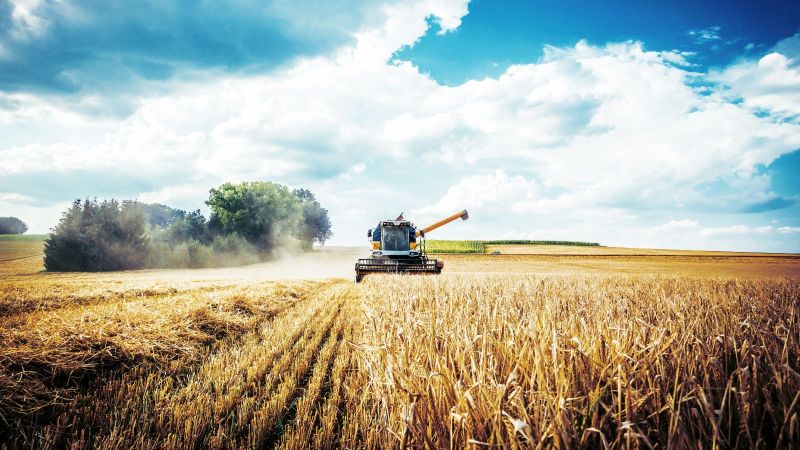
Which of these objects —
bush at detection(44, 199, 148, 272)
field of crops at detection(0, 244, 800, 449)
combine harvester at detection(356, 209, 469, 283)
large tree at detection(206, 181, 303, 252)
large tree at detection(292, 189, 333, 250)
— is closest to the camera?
field of crops at detection(0, 244, 800, 449)

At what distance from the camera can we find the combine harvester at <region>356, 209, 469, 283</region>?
16703 mm

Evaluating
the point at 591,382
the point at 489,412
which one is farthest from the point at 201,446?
the point at 591,382

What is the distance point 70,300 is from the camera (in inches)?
344

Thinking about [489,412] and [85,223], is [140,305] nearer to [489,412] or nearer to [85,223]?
[489,412]

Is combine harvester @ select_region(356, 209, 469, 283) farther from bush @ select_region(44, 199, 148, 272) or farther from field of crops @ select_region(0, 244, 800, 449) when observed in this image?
bush @ select_region(44, 199, 148, 272)

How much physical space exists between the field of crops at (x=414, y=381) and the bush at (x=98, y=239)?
30595 millimetres

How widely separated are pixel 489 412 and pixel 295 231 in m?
55.5

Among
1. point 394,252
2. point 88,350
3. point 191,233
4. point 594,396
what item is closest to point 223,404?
point 88,350

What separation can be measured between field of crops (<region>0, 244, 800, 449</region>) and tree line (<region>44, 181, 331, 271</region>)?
31040 mm

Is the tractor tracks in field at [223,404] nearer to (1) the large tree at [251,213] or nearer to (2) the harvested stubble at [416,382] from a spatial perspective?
(2) the harvested stubble at [416,382]

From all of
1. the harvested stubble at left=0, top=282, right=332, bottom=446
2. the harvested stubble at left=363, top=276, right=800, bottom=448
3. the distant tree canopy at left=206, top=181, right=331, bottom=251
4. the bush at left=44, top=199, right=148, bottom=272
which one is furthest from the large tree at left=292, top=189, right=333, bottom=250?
the harvested stubble at left=363, top=276, right=800, bottom=448

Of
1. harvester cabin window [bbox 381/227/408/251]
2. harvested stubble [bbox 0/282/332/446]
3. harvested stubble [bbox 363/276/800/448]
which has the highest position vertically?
harvester cabin window [bbox 381/227/408/251]

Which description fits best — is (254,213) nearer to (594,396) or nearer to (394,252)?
(394,252)

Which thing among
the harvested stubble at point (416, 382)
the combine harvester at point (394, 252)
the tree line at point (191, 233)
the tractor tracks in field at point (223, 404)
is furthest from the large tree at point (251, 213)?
the tractor tracks in field at point (223, 404)
